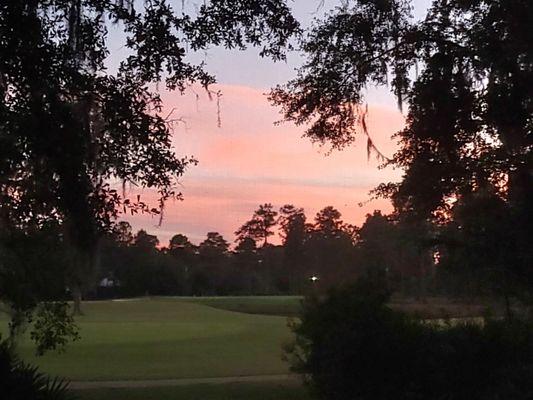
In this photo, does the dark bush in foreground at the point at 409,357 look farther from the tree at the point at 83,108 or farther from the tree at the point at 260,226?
the tree at the point at 260,226

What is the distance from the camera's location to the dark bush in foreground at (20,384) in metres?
7.52

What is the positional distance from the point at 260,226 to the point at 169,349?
331 feet

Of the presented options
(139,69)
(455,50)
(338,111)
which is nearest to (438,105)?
(455,50)

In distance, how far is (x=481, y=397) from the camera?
10.1m

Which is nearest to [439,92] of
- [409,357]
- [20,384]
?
[409,357]

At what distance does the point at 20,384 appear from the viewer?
25.2ft

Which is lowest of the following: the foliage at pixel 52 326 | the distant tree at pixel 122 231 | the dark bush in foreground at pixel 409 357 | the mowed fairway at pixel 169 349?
the mowed fairway at pixel 169 349

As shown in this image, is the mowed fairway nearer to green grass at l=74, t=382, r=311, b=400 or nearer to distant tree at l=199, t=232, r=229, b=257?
green grass at l=74, t=382, r=311, b=400

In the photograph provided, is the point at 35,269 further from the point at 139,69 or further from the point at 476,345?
the point at 476,345

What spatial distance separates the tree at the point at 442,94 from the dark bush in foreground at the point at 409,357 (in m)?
1.81

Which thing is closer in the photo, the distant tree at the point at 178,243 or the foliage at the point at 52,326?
the foliage at the point at 52,326

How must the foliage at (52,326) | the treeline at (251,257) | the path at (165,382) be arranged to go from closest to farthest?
1. the foliage at (52,326)
2. the path at (165,382)
3. the treeline at (251,257)

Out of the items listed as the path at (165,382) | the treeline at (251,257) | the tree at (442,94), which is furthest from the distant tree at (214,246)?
the tree at (442,94)

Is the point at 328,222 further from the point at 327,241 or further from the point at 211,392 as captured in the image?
the point at 211,392
